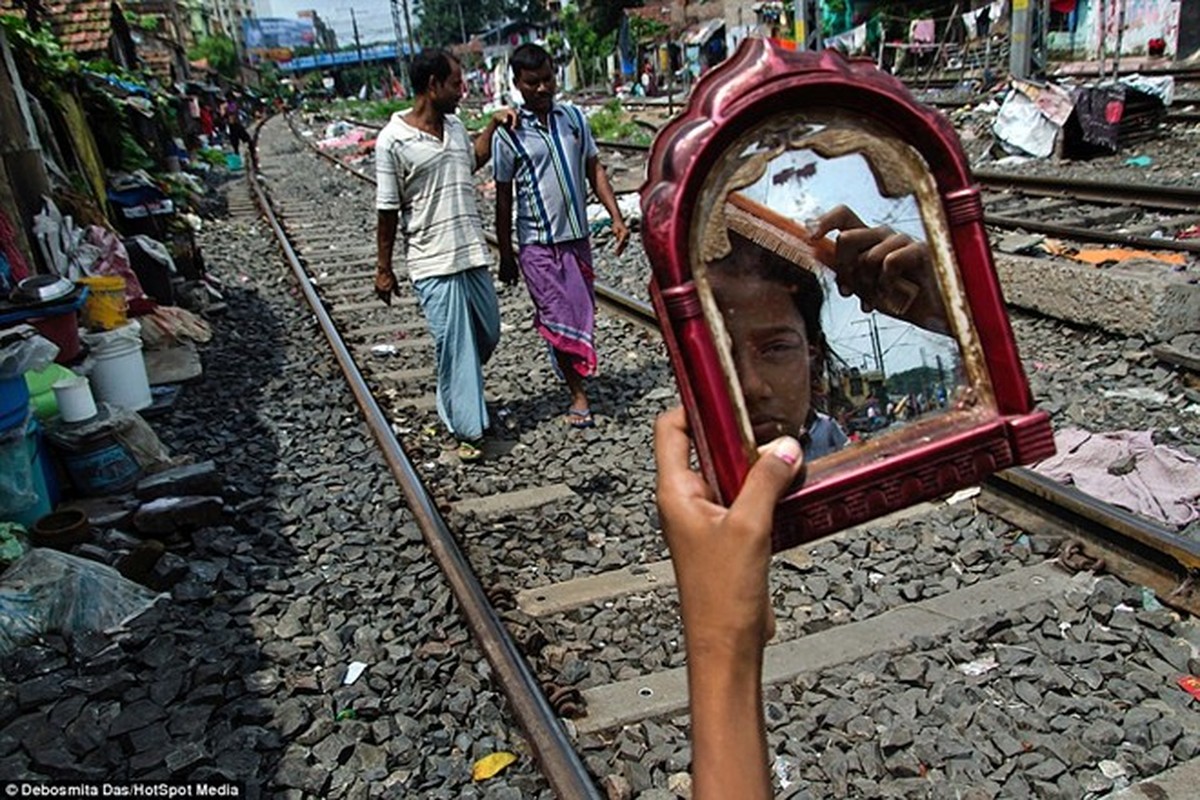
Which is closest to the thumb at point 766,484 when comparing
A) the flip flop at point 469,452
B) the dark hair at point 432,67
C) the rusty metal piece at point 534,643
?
the rusty metal piece at point 534,643

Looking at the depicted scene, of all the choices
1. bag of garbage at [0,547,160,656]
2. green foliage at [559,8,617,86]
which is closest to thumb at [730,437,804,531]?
bag of garbage at [0,547,160,656]

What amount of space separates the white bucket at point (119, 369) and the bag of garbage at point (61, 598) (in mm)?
2586

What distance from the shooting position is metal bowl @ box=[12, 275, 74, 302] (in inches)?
230

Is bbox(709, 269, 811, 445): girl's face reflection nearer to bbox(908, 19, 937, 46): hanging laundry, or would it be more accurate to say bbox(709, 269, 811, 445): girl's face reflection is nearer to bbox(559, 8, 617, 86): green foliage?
bbox(908, 19, 937, 46): hanging laundry

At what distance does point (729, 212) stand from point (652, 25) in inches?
1793

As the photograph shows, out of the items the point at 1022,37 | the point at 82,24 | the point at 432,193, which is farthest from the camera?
the point at 82,24

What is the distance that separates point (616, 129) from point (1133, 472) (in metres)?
20.2

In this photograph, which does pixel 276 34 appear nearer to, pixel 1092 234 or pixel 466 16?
pixel 466 16

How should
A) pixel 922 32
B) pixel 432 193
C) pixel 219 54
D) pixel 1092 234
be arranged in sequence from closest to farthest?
1. pixel 432 193
2. pixel 1092 234
3. pixel 922 32
4. pixel 219 54

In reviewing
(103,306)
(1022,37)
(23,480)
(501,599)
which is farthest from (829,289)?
(1022,37)

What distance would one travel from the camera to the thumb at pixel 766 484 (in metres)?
1.09

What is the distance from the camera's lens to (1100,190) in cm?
941

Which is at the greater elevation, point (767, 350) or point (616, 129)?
point (767, 350)

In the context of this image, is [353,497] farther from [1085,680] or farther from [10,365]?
[1085,680]
